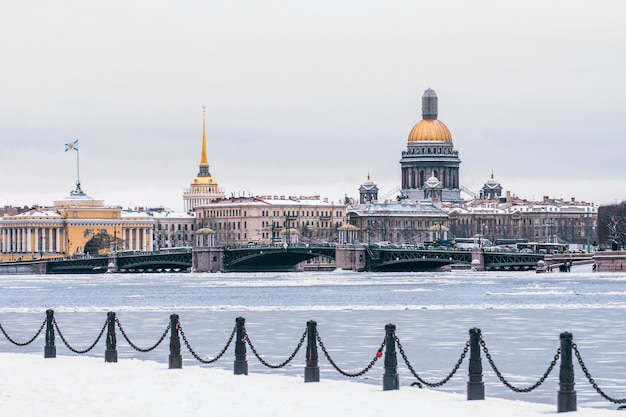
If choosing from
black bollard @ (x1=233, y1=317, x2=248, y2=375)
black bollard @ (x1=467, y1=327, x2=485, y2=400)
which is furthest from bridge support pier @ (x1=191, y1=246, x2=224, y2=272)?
black bollard @ (x1=467, y1=327, x2=485, y2=400)

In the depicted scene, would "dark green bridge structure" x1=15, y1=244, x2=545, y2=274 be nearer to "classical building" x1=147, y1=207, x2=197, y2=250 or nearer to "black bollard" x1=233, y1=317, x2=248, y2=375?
"classical building" x1=147, y1=207, x2=197, y2=250

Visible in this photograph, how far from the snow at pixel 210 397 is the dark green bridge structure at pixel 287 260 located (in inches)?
3022

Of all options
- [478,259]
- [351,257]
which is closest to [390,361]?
[478,259]

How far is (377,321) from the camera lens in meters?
40.7

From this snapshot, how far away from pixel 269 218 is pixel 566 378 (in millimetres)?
156023

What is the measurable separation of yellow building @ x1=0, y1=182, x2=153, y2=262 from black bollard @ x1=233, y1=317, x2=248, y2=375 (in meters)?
131

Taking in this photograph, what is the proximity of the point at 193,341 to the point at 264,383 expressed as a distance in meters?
10.9

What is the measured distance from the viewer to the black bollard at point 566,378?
59.0ft

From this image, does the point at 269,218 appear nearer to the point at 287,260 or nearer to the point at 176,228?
the point at 176,228

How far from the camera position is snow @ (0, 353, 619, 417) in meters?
19.1

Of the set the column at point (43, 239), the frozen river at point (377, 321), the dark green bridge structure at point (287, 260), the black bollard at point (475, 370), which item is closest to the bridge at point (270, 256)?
the dark green bridge structure at point (287, 260)

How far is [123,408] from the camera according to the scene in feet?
63.9

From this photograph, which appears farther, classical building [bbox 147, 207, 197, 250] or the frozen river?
classical building [bbox 147, 207, 197, 250]

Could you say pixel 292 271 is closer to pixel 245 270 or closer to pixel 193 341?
pixel 245 270
